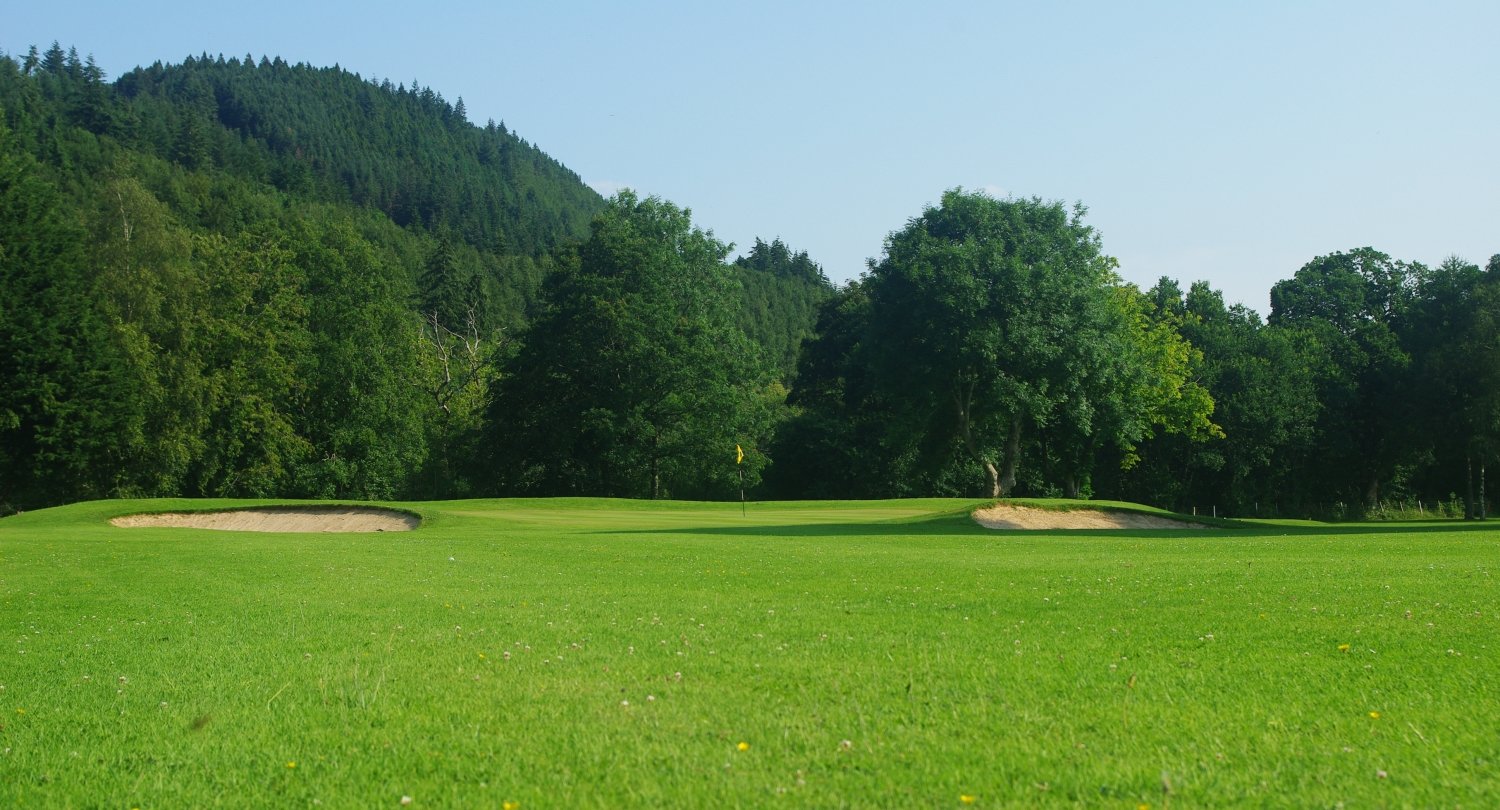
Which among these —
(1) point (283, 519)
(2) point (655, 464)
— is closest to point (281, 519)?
(1) point (283, 519)

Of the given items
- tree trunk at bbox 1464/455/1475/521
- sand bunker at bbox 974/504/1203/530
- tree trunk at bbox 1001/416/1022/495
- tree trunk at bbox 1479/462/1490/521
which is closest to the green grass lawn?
sand bunker at bbox 974/504/1203/530

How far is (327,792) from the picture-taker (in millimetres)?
5656

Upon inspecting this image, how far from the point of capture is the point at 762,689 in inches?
301

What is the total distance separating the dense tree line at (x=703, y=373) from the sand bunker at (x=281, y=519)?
18.9 metres

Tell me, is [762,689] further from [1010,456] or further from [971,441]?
[1010,456]

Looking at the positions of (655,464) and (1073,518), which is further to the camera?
(655,464)

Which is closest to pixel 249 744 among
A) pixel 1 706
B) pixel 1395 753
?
pixel 1 706

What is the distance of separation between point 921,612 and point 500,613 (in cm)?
467

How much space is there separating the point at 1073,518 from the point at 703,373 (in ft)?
89.6

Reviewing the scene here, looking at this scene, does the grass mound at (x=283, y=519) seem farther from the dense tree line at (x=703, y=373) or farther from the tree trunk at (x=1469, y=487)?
the tree trunk at (x=1469, y=487)

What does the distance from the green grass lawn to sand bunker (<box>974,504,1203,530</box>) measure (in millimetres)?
24733

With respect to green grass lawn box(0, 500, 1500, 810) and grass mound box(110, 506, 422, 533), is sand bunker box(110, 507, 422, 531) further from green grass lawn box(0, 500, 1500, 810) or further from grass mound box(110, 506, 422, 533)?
green grass lawn box(0, 500, 1500, 810)

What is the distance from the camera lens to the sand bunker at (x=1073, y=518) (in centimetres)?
4122

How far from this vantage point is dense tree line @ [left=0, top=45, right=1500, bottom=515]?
55625 mm
